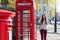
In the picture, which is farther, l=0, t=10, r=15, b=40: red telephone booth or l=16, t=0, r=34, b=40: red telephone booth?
l=16, t=0, r=34, b=40: red telephone booth

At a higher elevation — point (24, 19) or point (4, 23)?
point (4, 23)

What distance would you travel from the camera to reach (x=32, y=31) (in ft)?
25.2

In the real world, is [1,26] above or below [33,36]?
above

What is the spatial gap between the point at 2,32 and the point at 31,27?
15.0 ft

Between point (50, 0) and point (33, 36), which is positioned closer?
point (33, 36)

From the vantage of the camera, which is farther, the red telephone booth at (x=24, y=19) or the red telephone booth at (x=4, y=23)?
the red telephone booth at (x=24, y=19)

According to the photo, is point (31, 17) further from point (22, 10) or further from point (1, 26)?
point (1, 26)

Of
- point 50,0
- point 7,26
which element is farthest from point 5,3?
point 50,0

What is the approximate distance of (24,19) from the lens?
800cm

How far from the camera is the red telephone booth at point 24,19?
7711 millimetres

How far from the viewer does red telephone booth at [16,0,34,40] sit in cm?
771

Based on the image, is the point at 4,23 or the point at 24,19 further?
the point at 24,19

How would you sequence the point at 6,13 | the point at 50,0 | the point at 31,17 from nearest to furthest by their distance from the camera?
1. the point at 6,13
2. the point at 31,17
3. the point at 50,0

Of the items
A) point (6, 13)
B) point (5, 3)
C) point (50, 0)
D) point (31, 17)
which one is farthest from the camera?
point (50, 0)
